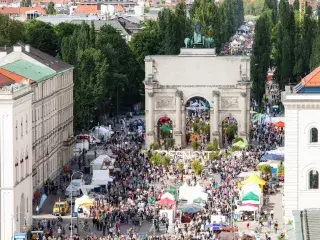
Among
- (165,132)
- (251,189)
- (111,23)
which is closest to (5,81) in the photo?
(251,189)

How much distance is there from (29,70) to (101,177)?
10164 millimetres

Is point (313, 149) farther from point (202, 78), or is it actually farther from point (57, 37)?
point (57, 37)

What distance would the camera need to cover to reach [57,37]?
157 metres

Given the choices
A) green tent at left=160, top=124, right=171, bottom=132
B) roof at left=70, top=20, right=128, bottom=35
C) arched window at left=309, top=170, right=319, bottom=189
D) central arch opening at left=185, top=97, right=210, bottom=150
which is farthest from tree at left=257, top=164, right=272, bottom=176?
roof at left=70, top=20, right=128, bottom=35

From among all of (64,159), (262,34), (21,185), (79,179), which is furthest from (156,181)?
(262,34)

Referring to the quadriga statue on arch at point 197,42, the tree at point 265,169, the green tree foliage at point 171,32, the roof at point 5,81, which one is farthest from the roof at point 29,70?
the green tree foliage at point 171,32

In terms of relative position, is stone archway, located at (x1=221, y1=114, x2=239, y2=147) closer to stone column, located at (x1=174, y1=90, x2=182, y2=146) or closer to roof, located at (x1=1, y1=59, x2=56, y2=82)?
stone column, located at (x1=174, y1=90, x2=182, y2=146)

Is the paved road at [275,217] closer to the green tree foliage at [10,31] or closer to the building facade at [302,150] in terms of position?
the building facade at [302,150]

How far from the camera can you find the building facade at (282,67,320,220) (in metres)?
74.8

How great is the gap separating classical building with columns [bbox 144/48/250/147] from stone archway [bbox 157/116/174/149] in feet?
2.09

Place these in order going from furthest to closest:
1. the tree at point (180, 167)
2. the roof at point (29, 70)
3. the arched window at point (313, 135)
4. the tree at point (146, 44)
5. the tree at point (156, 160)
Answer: the tree at point (146, 44) → the tree at point (156, 160) → the tree at point (180, 167) → the roof at point (29, 70) → the arched window at point (313, 135)

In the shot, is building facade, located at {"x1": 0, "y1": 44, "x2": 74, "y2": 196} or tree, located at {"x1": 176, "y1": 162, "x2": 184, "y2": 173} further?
tree, located at {"x1": 176, "y1": 162, "x2": 184, "y2": 173}

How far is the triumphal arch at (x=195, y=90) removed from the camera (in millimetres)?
113688

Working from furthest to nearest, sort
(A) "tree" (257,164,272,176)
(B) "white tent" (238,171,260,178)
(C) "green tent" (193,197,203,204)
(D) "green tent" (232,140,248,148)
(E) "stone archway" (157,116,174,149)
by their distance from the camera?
(E) "stone archway" (157,116,174,149) → (D) "green tent" (232,140,248,148) → (A) "tree" (257,164,272,176) → (B) "white tent" (238,171,260,178) → (C) "green tent" (193,197,203,204)
